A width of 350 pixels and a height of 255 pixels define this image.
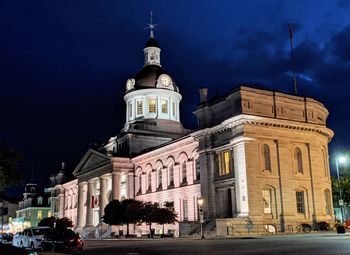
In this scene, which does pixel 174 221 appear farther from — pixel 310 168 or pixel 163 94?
pixel 163 94

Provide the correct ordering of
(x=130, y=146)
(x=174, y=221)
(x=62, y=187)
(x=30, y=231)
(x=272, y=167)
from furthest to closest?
(x=62, y=187)
(x=130, y=146)
(x=174, y=221)
(x=272, y=167)
(x=30, y=231)

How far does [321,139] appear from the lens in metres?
51.3

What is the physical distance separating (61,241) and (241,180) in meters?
22.3

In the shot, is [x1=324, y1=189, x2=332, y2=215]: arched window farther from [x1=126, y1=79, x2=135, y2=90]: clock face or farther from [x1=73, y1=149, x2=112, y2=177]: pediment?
[x1=126, y1=79, x2=135, y2=90]: clock face

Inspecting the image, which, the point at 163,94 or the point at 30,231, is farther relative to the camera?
the point at 163,94

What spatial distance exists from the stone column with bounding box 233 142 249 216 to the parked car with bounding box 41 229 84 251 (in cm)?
2039

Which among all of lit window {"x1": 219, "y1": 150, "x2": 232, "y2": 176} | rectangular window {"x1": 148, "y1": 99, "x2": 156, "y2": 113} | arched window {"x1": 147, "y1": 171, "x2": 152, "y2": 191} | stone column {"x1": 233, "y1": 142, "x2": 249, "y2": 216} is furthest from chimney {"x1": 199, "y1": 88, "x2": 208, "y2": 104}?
rectangular window {"x1": 148, "y1": 99, "x2": 156, "y2": 113}

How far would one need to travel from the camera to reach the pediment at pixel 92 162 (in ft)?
236

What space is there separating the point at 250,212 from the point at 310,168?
9.86 metres

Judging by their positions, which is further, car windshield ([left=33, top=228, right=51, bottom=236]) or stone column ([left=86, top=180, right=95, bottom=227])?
stone column ([left=86, top=180, right=95, bottom=227])

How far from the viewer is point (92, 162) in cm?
7781

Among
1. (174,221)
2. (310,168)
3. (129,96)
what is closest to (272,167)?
(310,168)

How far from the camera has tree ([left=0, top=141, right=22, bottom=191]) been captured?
27438 mm

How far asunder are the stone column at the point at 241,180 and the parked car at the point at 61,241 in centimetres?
2039
